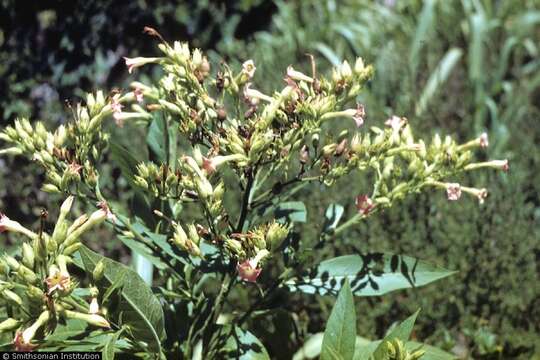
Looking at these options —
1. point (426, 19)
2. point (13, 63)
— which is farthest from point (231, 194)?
point (426, 19)

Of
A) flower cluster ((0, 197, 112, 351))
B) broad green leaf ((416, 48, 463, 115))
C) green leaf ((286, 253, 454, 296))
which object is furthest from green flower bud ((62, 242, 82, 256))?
broad green leaf ((416, 48, 463, 115))

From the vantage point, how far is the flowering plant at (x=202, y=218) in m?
1.43

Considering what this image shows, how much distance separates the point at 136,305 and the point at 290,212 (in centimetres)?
49

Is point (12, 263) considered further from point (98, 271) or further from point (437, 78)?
point (437, 78)

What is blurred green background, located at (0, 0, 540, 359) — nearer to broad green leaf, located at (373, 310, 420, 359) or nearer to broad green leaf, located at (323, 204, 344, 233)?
broad green leaf, located at (323, 204, 344, 233)

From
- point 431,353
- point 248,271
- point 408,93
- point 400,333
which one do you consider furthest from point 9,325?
point 408,93

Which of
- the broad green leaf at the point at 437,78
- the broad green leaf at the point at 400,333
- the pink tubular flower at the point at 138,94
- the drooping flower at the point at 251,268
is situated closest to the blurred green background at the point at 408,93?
the broad green leaf at the point at 437,78

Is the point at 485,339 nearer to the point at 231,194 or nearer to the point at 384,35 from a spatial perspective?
the point at 231,194

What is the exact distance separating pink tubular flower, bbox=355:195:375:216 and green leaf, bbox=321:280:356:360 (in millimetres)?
201

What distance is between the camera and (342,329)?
1.58m

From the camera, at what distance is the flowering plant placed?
1.43 m

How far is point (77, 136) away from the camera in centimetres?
163

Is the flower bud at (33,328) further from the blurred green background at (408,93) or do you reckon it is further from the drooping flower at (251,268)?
the blurred green background at (408,93)

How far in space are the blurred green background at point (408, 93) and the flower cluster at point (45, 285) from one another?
125 centimetres
